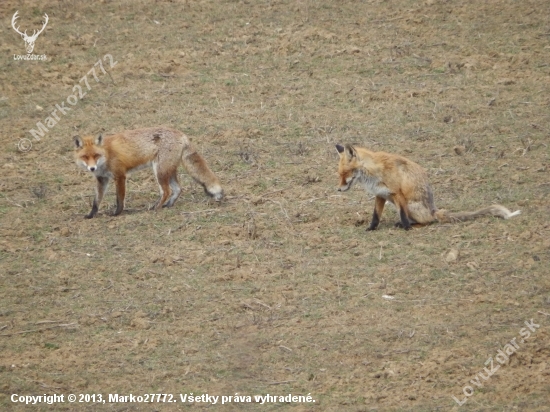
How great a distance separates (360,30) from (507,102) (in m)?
4.37

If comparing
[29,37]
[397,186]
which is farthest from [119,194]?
[29,37]

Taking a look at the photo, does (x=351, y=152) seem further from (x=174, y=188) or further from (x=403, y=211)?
(x=174, y=188)

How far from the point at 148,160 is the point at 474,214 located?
479 cm

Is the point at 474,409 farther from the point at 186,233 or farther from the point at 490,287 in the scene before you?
the point at 186,233

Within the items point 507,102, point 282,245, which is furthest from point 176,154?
point 507,102

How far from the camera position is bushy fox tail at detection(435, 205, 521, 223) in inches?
450

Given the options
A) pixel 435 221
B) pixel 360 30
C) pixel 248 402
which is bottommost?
pixel 248 402

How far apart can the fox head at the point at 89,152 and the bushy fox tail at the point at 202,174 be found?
3.94 feet

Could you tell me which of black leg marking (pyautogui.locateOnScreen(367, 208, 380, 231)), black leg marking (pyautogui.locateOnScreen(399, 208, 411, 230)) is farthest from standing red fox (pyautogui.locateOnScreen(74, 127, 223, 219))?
black leg marking (pyautogui.locateOnScreen(399, 208, 411, 230))

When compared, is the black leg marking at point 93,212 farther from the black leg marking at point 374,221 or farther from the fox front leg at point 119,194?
the black leg marking at point 374,221

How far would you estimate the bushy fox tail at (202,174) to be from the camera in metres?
13.0

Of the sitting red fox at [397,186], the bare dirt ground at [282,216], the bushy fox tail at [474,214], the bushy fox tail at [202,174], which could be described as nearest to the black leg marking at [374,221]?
the sitting red fox at [397,186]

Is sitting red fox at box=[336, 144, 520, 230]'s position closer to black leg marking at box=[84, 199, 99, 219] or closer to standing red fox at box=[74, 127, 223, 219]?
standing red fox at box=[74, 127, 223, 219]

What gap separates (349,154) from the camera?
12.0 metres
